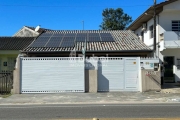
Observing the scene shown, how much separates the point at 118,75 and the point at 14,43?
1580cm

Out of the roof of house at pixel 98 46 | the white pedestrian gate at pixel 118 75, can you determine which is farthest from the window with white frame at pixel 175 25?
the white pedestrian gate at pixel 118 75

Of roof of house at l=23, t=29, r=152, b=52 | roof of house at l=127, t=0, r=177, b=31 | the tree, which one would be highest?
the tree

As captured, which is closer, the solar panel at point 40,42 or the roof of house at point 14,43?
the solar panel at point 40,42

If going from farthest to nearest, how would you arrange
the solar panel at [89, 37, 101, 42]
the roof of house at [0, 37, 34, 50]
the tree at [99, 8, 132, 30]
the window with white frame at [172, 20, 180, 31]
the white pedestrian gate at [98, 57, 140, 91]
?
the tree at [99, 8, 132, 30], the roof of house at [0, 37, 34, 50], the solar panel at [89, 37, 101, 42], the window with white frame at [172, 20, 180, 31], the white pedestrian gate at [98, 57, 140, 91]

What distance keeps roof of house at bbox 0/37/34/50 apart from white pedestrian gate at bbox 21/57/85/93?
37.1 ft

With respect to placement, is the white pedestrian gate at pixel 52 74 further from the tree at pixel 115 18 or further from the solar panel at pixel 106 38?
the tree at pixel 115 18

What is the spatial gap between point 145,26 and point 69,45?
320 inches

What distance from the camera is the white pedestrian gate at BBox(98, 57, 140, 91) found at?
15.4 m

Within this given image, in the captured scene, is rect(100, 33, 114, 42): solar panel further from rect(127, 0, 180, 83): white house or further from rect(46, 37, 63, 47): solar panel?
rect(46, 37, 63, 47): solar panel

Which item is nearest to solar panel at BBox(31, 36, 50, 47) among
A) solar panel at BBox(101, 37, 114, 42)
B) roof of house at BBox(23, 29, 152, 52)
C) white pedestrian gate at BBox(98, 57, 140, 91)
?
roof of house at BBox(23, 29, 152, 52)

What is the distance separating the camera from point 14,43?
88.3 ft

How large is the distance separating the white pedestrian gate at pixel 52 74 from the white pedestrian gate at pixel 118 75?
4.33 feet

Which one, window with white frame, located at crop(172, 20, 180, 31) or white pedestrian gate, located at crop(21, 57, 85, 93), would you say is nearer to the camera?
white pedestrian gate, located at crop(21, 57, 85, 93)

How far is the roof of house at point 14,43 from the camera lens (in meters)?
25.8
